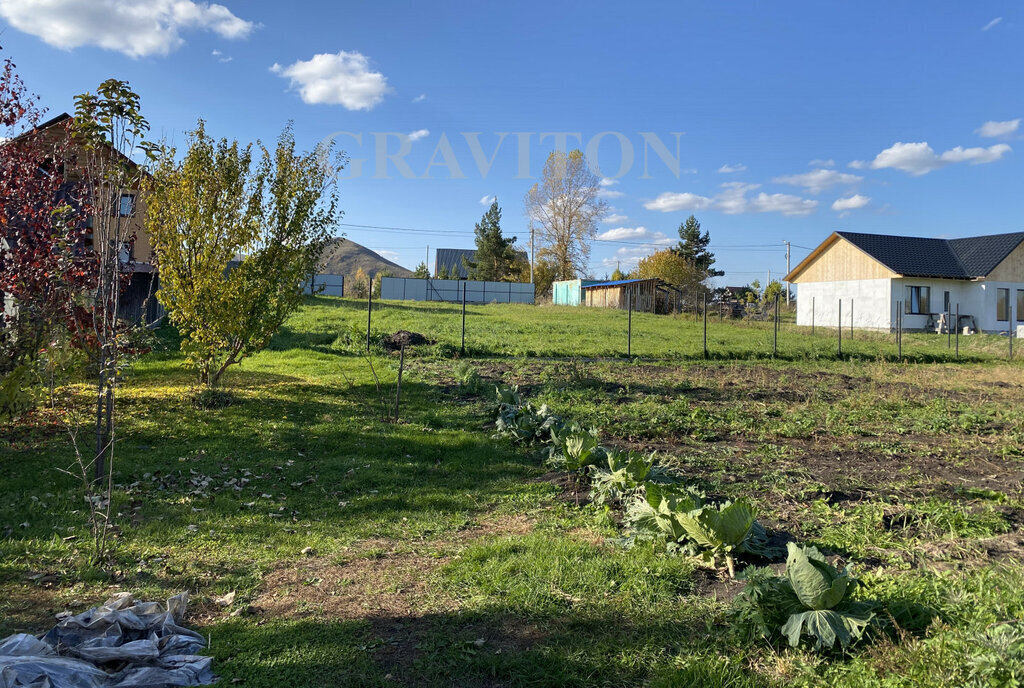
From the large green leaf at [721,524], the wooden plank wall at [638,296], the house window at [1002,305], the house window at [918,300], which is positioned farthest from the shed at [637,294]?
the large green leaf at [721,524]

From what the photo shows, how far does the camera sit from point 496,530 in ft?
15.7

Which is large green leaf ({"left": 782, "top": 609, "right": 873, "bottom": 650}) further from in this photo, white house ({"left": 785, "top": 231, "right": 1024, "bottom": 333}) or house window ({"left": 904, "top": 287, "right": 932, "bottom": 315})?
house window ({"left": 904, "top": 287, "right": 932, "bottom": 315})

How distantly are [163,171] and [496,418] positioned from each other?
6.06 m

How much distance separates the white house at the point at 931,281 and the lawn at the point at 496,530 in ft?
72.5

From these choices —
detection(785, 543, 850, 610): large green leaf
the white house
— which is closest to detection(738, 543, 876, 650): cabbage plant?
detection(785, 543, 850, 610): large green leaf

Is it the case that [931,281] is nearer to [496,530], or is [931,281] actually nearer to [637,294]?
[637,294]

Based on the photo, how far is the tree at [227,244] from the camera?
8945 millimetres

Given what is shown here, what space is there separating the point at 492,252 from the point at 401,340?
40.7 m

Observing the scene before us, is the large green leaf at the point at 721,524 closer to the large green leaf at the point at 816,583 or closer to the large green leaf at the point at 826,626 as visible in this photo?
the large green leaf at the point at 816,583

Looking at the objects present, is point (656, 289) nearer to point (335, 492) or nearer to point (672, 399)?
point (672, 399)

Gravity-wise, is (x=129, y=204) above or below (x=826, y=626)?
above

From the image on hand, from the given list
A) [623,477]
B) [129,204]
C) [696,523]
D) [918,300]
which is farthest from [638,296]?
[696,523]

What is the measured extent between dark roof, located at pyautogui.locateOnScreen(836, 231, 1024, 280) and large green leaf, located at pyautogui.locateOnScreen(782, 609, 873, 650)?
105ft

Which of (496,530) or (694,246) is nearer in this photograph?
(496,530)
